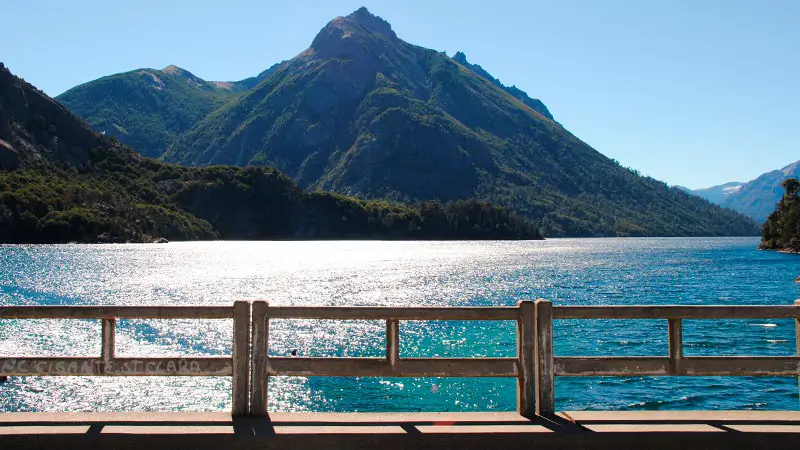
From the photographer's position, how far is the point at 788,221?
172 metres

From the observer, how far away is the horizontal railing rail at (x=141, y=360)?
9289 mm

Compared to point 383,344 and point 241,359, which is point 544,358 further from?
point 383,344

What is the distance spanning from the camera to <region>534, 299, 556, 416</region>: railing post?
9641 mm

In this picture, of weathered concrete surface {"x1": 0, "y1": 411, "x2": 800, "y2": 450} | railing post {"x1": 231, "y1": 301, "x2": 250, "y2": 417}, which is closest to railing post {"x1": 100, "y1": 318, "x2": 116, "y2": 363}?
weathered concrete surface {"x1": 0, "y1": 411, "x2": 800, "y2": 450}

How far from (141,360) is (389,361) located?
3.49 m

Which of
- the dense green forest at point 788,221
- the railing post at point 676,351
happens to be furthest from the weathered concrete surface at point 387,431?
the dense green forest at point 788,221

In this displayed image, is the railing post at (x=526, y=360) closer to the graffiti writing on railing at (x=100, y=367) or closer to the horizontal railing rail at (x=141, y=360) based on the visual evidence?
the horizontal railing rail at (x=141, y=360)

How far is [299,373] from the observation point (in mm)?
9398

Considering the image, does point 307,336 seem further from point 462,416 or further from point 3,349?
point 462,416

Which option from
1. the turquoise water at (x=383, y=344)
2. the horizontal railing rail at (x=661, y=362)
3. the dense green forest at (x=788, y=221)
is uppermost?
the dense green forest at (x=788, y=221)

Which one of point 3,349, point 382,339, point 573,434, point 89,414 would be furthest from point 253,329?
point 3,349

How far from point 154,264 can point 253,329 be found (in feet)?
429

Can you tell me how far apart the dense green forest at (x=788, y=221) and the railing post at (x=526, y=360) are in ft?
593

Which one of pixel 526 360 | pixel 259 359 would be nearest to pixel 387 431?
pixel 259 359
